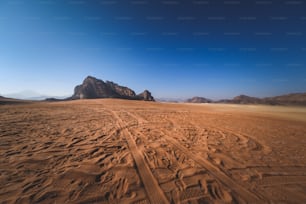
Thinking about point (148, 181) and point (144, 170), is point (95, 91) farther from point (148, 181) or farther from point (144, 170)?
point (148, 181)

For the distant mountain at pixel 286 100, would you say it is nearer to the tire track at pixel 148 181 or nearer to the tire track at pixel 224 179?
the tire track at pixel 224 179

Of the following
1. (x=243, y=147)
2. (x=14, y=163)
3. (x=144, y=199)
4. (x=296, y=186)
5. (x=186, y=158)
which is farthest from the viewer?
(x=243, y=147)

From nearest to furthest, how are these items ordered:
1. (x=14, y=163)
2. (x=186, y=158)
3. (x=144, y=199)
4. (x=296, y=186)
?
(x=144, y=199) < (x=296, y=186) < (x=14, y=163) < (x=186, y=158)

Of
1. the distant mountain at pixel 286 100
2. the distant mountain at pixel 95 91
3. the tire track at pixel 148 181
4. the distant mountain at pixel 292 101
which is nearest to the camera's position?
the tire track at pixel 148 181

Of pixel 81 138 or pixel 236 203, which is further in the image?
pixel 81 138

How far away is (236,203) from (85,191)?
3.07 m

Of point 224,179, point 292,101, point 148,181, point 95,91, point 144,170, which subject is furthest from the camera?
point 95,91

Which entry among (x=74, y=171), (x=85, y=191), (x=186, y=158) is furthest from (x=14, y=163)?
(x=186, y=158)

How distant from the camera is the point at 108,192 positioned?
2605 mm

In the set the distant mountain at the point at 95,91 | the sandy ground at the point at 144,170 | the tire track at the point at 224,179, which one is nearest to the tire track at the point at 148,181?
the sandy ground at the point at 144,170

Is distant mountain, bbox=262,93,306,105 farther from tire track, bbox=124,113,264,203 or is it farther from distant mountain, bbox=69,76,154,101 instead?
tire track, bbox=124,113,264,203

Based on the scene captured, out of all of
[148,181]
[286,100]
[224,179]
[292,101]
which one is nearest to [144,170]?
[148,181]

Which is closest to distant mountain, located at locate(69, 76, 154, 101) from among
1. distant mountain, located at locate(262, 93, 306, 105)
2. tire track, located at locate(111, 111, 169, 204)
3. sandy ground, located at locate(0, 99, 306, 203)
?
distant mountain, located at locate(262, 93, 306, 105)

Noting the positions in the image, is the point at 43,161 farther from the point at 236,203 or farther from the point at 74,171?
the point at 236,203
